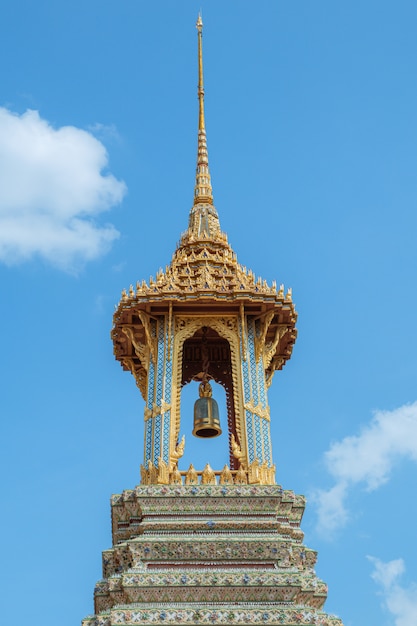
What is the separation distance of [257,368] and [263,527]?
4.30m

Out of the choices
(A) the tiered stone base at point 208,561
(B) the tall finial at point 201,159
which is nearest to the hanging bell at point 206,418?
(A) the tiered stone base at point 208,561

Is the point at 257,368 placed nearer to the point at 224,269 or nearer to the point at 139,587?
the point at 224,269

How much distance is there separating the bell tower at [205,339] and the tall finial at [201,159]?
1.89 meters

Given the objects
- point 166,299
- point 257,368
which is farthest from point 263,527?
point 166,299

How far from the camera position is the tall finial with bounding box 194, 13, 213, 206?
98.5ft

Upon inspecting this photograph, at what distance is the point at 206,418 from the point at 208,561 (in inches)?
216

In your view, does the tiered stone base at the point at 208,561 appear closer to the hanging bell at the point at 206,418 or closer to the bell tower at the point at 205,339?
the bell tower at the point at 205,339

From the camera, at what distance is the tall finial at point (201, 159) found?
1182 inches

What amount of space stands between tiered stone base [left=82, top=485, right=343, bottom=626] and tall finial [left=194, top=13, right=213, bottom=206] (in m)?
9.52

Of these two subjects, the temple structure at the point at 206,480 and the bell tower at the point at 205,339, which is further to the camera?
the bell tower at the point at 205,339

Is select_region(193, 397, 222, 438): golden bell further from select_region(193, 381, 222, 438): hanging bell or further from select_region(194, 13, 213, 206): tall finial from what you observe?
select_region(194, 13, 213, 206): tall finial

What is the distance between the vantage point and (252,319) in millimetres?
26172

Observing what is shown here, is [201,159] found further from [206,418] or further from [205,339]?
[206,418]

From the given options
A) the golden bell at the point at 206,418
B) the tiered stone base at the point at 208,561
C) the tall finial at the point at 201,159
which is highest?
the tall finial at the point at 201,159
